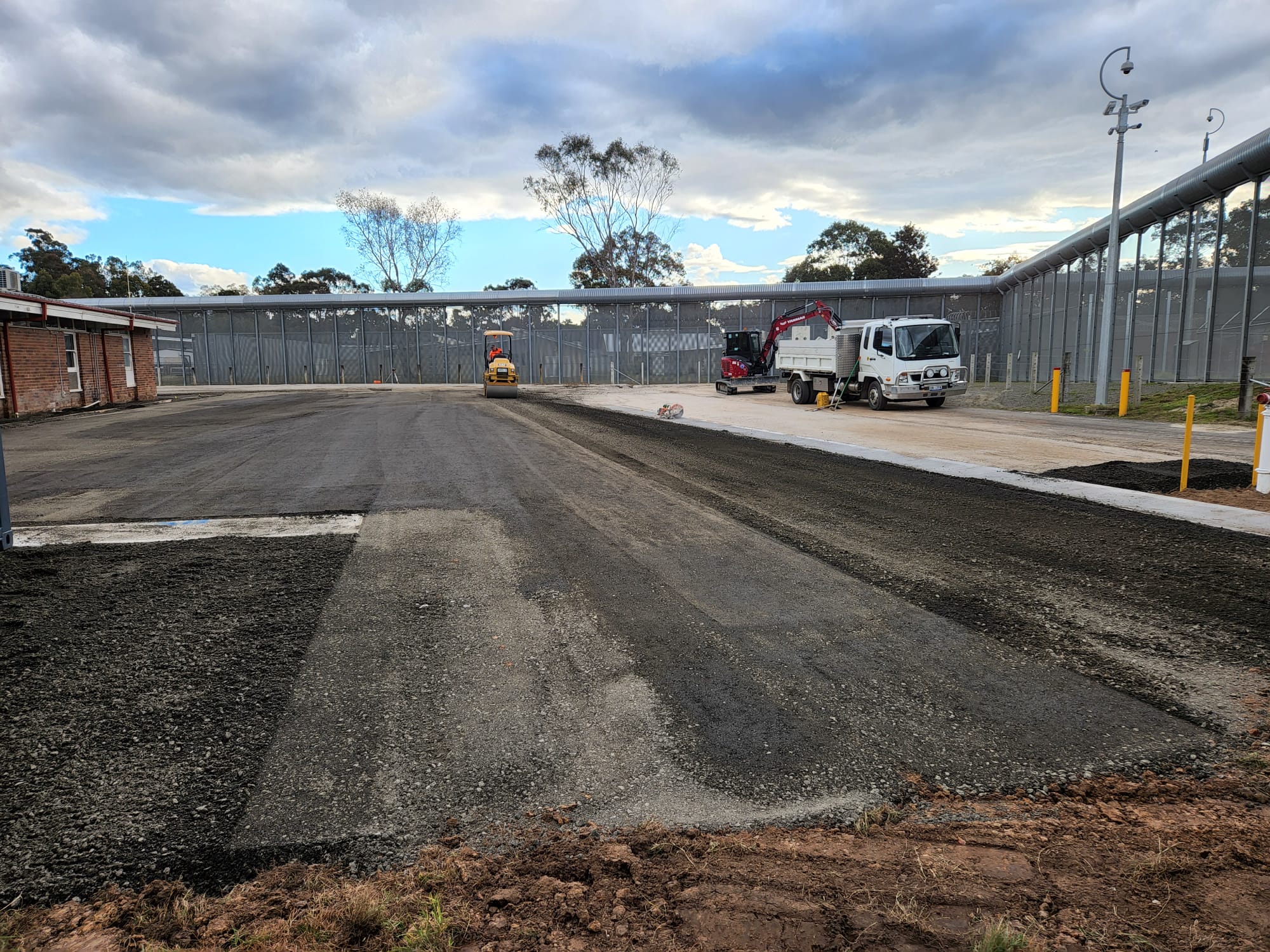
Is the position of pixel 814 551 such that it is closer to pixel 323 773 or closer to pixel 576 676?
pixel 576 676

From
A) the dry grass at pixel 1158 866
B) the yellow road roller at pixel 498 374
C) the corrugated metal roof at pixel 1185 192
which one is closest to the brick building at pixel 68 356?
the yellow road roller at pixel 498 374

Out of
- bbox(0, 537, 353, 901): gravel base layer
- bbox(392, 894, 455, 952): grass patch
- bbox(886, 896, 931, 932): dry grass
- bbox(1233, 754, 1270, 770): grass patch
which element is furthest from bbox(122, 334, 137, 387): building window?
bbox(1233, 754, 1270, 770): grass patch

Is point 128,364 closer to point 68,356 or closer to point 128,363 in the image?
point 128,363

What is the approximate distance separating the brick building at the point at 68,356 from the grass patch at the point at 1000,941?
26.3 m

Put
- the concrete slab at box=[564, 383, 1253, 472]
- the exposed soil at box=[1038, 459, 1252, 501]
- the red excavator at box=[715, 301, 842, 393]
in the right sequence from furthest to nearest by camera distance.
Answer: the red excavator at box=[715, 301, 842, 393] < the concrete slab at box=[564, 383, 1253, 472] < the exposed soil at box=[1038, 459, 1252, 501]

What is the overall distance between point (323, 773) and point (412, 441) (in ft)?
40.6

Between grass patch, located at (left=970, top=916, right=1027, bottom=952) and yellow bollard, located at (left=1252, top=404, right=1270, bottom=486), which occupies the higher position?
yellow bollard, located at (left=1252, top=404, right=1270, bottom=486)

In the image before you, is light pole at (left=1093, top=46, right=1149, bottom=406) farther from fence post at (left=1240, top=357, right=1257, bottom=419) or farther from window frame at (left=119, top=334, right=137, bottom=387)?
window frame at (left=119, top=334, right=137, bottom=387)

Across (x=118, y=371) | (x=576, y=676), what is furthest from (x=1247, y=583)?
(x=118, y=371)

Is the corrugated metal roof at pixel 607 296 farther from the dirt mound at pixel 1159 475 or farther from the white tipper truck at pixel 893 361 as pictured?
the dirt mound at pixel 1159 475

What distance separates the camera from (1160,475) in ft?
33.5

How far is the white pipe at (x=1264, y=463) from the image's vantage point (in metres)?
8.70

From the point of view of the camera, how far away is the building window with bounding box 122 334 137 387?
99.5 feet

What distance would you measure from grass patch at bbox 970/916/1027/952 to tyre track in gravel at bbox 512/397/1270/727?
6.96 ft
